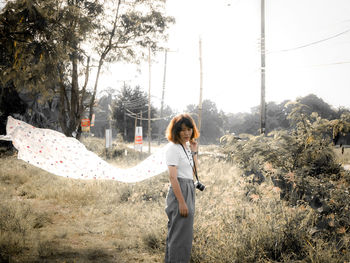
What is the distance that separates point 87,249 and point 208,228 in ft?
5.28

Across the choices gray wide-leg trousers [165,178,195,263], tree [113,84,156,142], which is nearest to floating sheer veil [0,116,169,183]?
gray wide-leg trousers [165,178,195,263]

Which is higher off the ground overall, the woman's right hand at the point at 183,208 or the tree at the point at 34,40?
the tree at the point at 34,40

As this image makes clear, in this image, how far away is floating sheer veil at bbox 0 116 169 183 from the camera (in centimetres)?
518

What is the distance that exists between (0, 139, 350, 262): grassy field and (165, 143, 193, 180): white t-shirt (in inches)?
40.1

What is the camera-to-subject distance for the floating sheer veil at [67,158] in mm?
5176

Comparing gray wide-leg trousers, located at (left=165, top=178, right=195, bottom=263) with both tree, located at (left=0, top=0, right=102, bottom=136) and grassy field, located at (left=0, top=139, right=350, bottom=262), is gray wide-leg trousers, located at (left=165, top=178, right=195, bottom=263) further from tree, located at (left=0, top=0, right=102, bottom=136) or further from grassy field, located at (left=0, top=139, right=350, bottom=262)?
tree, located at (left=0, top=0, right=102, bottom=136)

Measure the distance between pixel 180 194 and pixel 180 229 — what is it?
12.3 inches

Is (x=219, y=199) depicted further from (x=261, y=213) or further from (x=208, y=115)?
(x=208, y=115)

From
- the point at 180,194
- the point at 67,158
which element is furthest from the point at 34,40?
the point at 180,194

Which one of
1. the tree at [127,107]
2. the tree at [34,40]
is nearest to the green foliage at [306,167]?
the tree at [34,40]

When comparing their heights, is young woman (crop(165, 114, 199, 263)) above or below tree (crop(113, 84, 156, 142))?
below

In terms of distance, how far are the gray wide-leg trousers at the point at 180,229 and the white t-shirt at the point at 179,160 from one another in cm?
6

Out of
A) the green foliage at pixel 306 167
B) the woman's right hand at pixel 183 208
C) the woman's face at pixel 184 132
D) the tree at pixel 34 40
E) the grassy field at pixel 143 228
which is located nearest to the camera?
the woman's right hand at pixel 183 208

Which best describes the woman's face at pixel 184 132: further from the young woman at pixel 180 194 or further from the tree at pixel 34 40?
the tree at pixel 34 40
